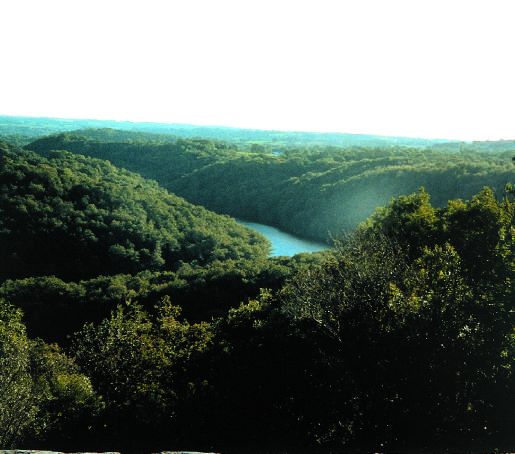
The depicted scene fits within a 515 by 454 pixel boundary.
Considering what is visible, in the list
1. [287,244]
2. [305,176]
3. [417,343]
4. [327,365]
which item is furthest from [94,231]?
[305,176]

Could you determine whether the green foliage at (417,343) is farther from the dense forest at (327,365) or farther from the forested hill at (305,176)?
the forested hill at (305,176)

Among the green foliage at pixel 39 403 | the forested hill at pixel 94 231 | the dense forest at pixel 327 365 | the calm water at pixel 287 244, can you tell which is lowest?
the calm water at pixel 287 244

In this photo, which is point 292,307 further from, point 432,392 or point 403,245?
point 403,245

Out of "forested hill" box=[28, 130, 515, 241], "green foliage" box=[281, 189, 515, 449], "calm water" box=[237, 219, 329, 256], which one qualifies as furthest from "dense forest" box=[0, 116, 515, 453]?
"forested hill" box=[28, 130, 515, 241]

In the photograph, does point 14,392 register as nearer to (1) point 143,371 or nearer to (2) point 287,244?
(1) point 143,371

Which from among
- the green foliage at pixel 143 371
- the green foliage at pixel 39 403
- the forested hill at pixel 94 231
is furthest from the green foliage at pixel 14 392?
the forested hill at pixel 94 231

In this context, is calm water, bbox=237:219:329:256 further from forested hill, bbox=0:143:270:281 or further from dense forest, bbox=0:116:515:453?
dense forest, bbox=0:116:515:453
